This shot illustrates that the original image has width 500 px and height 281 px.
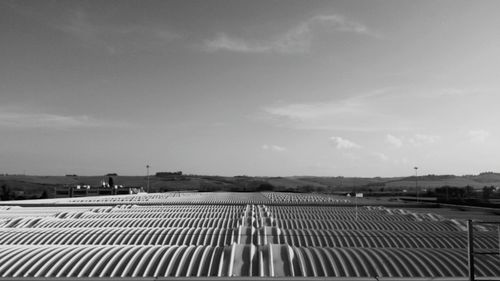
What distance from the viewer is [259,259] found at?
12.7m

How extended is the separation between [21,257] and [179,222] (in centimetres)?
1204

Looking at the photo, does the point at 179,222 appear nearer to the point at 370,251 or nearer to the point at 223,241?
the point at 223,241

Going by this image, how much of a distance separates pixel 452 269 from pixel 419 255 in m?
1.18

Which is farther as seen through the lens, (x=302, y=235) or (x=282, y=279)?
(x=302, y=235)

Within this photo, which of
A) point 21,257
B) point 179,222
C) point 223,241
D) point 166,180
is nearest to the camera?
point 21,257

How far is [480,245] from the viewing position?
59.7ft

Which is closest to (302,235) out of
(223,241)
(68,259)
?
(223,241)

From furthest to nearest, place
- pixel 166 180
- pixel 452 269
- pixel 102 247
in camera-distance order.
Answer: pixel 166 180
pixel 102 247
pixel 452 269

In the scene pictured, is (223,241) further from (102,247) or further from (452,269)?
(452,269)

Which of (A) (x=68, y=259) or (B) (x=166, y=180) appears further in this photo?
(B) (x=166, y=180)

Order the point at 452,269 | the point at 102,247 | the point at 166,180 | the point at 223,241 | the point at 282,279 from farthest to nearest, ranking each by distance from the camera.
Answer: the point at 166,180 → the point at 223,241 → the point at 102,247 → the point at 452,269 → the point at 282,279

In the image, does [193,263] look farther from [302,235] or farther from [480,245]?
[480,245]

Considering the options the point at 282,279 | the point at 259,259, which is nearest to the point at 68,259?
the point at 259,259

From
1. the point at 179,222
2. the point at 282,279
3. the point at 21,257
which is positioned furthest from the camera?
the point at 179,222
